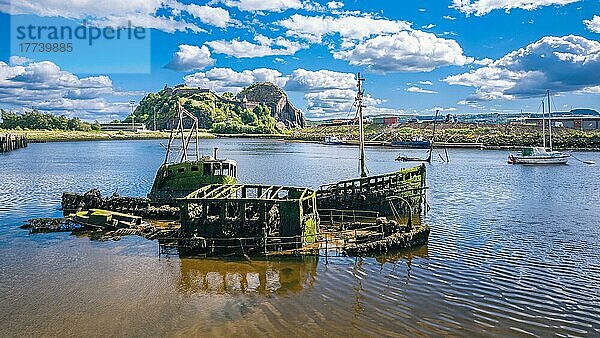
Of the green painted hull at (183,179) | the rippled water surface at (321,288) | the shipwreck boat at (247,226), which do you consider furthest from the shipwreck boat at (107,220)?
the shipwreck boat at (247,226)

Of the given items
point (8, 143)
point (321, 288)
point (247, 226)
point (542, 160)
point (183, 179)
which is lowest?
point (321, 288)

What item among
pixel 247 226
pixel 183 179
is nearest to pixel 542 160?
pixel 183 179

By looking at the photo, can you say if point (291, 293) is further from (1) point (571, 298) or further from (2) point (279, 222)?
(1) point (571, 298)

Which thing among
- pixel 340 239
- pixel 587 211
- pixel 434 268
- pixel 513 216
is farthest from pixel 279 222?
pixel 587 211

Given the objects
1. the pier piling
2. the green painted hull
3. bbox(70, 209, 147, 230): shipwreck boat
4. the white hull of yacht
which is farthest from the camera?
the pier piling

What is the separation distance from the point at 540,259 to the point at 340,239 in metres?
10.7

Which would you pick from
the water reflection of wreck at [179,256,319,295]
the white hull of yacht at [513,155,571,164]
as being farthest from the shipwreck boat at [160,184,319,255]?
the white hull of yacht at [513,155,571,164]

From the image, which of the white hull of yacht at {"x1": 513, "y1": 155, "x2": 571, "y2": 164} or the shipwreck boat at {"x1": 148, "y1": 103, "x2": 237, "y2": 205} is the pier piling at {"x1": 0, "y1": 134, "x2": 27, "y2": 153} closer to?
the shipwreck boat at {"x1": 148, "y1": 103, "x2": 237, "y2": 205}

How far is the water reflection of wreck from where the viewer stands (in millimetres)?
20750

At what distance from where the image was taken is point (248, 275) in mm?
22172

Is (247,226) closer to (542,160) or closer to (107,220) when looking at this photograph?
(107,220)

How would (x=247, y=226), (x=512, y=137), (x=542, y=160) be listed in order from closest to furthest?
(x=247, y=226) < (x=542, y=160) < (x=512, y=137)

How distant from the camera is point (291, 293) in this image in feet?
66.3

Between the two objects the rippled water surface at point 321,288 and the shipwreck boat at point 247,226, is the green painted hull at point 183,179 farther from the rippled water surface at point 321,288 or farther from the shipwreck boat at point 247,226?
the shipwreck boat at point 247,226
